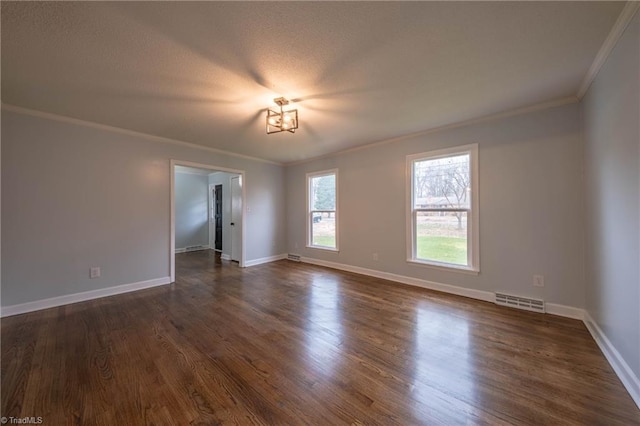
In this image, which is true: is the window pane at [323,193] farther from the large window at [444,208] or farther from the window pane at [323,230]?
the large window at [444,208]

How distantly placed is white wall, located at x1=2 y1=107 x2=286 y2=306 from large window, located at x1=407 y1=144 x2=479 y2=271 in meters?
3.99

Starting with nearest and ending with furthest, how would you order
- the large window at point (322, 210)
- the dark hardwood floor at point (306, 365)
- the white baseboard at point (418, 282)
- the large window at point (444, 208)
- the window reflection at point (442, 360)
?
the dark hardwood floor at point (306, 365) < the window reflection at point (442, 360) < the white baseboard at point (418, 282) < the large window at point (444, 208) < the large window at point (322, 210)

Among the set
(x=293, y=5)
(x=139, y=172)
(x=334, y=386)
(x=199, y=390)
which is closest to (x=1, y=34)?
(x=293, y=5)

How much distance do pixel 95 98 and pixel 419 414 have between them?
159 inches

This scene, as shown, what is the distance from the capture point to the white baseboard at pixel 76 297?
2.77 meters

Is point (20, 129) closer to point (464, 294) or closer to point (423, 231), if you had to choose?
point (423, 231)

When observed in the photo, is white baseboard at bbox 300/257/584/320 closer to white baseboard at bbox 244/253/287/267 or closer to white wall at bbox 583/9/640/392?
white wall at bbox 583/9/640/392

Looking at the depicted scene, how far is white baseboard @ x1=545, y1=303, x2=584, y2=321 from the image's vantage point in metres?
2.60

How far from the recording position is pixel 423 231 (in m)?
3.79

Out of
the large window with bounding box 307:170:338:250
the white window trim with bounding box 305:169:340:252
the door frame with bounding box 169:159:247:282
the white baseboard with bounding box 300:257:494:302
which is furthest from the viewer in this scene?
the large window with bounding box 307:170:338:250

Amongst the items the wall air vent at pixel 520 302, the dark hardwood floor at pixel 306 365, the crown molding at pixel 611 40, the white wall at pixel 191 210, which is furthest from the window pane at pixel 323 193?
the white wall at pixel 191 210

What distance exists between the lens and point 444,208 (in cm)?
355

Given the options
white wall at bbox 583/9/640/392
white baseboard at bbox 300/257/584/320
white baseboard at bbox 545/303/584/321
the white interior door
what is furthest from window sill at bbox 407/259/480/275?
the white interior door

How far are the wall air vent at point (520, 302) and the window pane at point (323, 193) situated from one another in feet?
10.2
